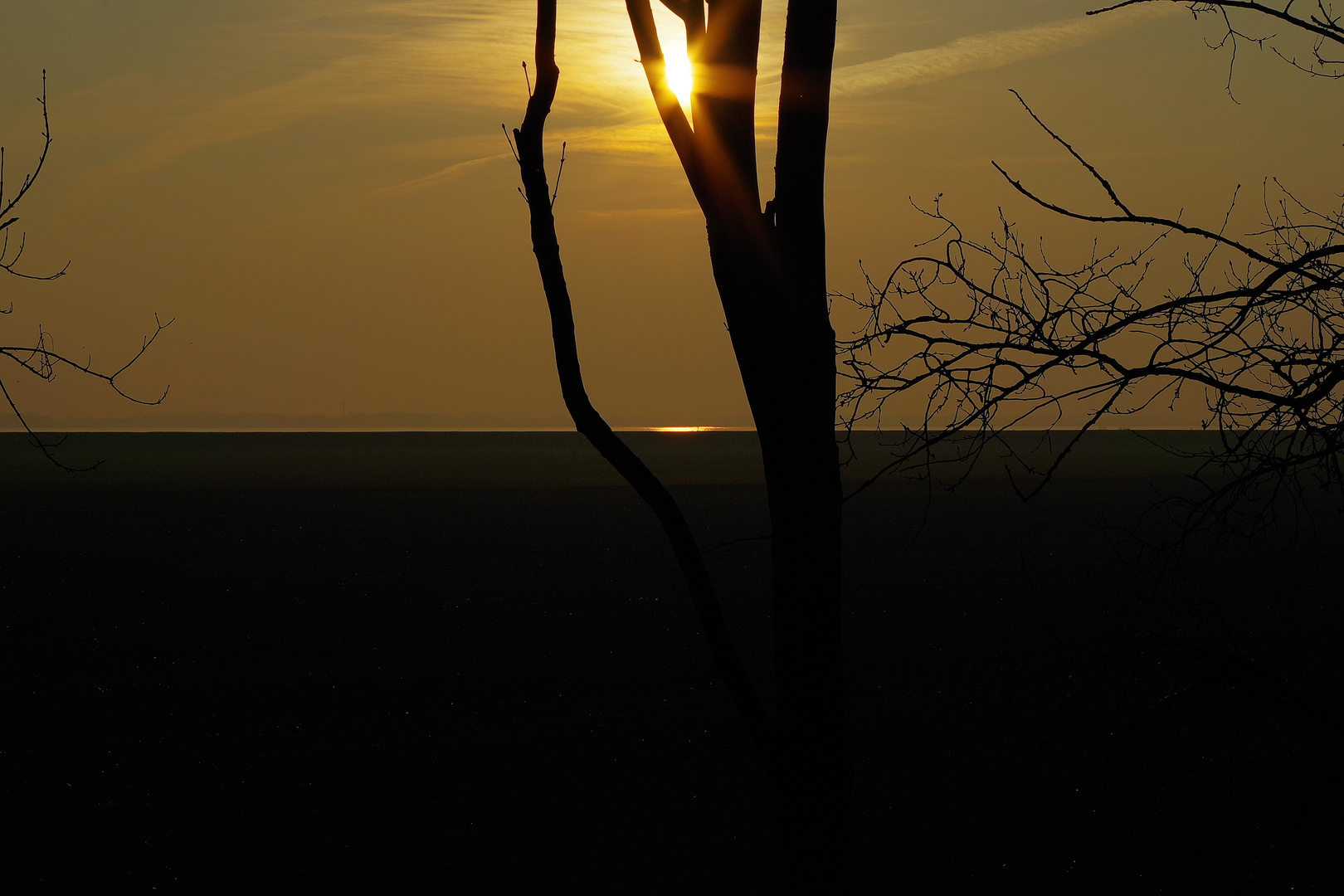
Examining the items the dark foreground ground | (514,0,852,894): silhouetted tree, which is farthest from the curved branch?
the dark foreground ground

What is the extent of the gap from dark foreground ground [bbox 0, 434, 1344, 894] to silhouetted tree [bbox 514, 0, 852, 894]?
0.93 meters

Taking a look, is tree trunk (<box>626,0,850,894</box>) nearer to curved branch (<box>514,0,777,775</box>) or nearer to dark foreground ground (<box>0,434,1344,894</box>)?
curved branch (<box>514,0,777,775</box>)

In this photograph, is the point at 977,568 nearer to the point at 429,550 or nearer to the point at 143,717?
the point at 429,550

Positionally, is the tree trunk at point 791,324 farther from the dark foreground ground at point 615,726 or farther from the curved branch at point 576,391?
the dark foreground ground at point 615,726

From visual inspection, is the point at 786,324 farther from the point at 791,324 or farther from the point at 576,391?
the point at 576,391

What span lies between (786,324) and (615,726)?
13586 millimetres

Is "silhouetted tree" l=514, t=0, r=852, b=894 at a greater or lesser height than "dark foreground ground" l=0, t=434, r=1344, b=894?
greater

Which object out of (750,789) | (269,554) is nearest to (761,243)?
(750,789)

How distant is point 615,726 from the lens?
16922 mm

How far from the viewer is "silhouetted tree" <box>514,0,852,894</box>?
3992 millimetres

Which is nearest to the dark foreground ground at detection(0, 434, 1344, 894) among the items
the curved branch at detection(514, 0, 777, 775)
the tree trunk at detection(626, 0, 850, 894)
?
the tree trunk at detection(626, 0, 850, 894)

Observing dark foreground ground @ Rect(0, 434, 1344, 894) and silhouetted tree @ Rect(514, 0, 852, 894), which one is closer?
silhouetted tree @ Rect(514, 0, 852, 894)

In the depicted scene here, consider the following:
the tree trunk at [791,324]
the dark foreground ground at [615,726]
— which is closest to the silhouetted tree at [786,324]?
the tree trunk at [791,324]

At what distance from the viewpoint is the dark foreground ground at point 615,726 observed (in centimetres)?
1122
